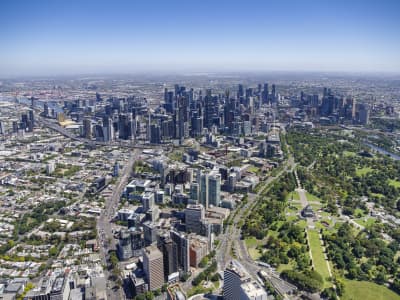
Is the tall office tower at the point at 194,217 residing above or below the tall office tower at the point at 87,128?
below

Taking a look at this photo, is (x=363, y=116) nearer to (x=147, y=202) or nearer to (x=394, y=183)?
(x=394, y=183)

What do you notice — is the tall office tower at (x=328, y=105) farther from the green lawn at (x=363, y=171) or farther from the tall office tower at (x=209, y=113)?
the green lawn at (x=363, y=171)

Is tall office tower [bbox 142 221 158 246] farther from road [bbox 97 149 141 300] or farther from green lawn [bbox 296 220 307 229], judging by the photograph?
green lawn [bbox 296 220 307 229]

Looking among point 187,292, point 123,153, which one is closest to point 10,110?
point 123,153

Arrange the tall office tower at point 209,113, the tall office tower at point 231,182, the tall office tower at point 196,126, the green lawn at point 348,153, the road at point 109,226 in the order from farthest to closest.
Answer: the tall office tower at point 209,113
the tall office tower at point 196,126
the green lawn at point 348,153
the tall office tower at point 231,182
the road at point 109,226

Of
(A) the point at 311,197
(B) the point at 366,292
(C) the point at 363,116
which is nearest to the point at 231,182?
(A) the point at 311,197

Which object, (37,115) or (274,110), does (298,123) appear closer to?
(274,110)

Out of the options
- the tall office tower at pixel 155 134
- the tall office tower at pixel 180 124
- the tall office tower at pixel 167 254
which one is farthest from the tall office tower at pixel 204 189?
the tall office tower at pixel 180 124
